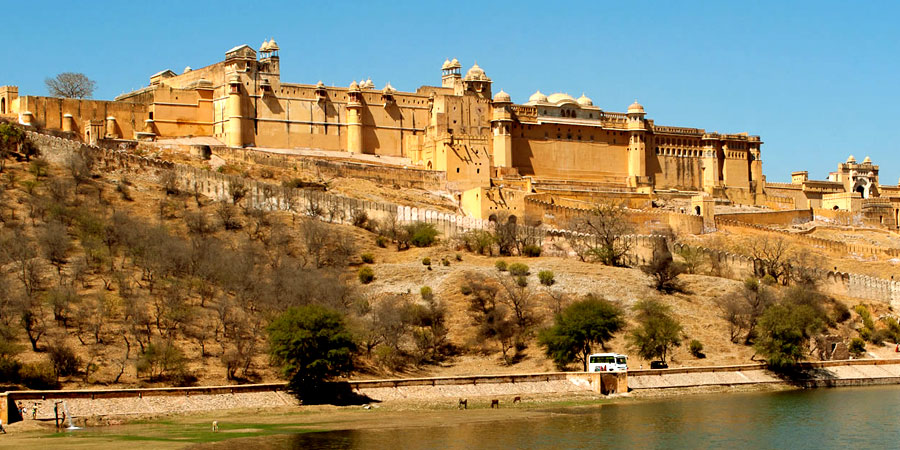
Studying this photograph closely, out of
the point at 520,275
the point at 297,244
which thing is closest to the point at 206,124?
the point at 297,244

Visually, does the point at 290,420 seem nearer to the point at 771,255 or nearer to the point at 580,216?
the point at 771,255

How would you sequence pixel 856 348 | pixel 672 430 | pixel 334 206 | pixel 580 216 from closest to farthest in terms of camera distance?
pixel 672 430
pixel 856 348
pixel 334 206
pixel 580 216

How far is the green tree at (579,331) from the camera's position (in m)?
47.7

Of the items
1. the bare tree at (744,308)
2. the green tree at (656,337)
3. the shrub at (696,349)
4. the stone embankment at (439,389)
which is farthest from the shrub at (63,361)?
the bare tree at (744,308)

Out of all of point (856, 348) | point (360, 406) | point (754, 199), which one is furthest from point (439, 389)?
point (754, 199)

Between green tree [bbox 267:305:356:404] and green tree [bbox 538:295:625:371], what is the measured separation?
25.8 feet

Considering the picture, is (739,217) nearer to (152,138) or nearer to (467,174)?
(467,174)

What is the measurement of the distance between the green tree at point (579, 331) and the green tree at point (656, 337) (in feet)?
2.85

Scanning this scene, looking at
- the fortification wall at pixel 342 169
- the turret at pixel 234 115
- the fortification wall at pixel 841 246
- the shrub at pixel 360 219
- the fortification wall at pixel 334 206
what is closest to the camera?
the fortification wall at pixel 334 206

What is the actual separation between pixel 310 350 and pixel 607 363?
1000cm

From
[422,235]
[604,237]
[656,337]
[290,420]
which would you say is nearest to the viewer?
[290,420]

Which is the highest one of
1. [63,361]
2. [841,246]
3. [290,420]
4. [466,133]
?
[466,133]

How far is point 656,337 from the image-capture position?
159 ft

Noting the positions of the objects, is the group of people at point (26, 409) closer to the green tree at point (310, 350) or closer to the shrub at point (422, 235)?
the green tree at point (310, 350)
